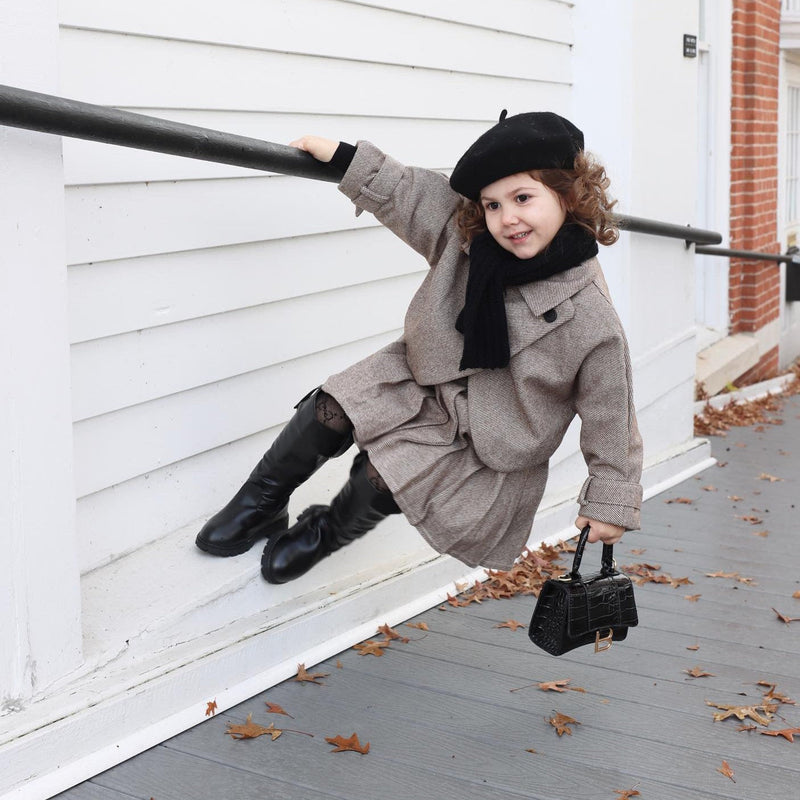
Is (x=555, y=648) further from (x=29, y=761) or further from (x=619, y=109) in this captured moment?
(x=619, y=109)

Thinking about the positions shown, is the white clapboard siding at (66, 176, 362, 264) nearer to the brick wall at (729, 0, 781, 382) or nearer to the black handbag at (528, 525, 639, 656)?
the black handbag at (528, 525, 639, 656)

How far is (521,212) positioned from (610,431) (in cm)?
57

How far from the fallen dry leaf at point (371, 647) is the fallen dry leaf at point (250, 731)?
55 centimetres

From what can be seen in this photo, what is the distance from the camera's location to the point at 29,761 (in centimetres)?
254

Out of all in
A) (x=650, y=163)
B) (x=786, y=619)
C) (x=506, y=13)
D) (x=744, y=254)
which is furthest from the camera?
(x=744, y=254)

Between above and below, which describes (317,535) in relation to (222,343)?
below

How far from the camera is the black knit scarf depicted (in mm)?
2883

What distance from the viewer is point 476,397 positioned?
3021 mm

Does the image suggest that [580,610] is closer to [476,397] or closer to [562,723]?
[562,723]

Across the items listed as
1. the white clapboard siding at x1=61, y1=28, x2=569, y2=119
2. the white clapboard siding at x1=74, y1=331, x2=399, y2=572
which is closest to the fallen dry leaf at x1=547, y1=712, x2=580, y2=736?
the white clapboard siding at x1=74, y1=331, x2=399, y2=572

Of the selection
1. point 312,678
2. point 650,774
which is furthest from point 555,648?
point 312,678

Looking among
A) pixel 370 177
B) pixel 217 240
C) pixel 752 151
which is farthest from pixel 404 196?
pixel 752 151

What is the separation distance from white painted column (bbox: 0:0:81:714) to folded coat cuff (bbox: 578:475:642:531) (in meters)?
1.22

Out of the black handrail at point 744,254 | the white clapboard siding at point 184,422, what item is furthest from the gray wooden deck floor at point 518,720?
the black handrail at point 744,254
